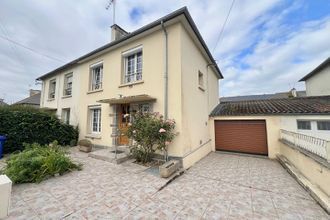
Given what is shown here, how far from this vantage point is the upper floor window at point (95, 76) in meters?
10.4

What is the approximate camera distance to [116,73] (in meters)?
8.84

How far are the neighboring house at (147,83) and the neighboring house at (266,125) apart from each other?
1.24 metres

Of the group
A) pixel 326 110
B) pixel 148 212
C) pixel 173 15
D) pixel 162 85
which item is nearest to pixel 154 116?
pixel 162 85

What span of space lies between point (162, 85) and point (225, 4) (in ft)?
16.0

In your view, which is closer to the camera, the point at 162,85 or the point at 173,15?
the point at 173,15

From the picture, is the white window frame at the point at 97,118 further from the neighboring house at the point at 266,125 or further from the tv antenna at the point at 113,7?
the neighboring house at the point at 266,125

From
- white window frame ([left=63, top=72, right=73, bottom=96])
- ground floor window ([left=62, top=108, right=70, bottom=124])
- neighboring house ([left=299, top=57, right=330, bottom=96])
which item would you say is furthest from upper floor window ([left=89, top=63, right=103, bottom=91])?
neighboring house ([left=299, top=57, right=330, bottom=96])

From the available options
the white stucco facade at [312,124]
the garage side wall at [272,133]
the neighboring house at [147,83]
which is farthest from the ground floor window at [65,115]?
the white stucco facade at [312,124]

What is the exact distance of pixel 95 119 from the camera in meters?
10.4

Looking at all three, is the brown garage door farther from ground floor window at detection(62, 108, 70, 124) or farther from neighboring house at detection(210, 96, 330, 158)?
ground floor window at detection(62, 108, 70, 124)

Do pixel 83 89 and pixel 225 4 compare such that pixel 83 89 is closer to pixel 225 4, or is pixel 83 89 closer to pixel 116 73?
pixel 116 73

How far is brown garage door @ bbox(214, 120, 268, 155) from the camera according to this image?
9.70m

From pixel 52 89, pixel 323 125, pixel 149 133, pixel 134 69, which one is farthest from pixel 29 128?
pixel 323 125

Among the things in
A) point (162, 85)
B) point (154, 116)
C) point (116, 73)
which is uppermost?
point (116, 73)
